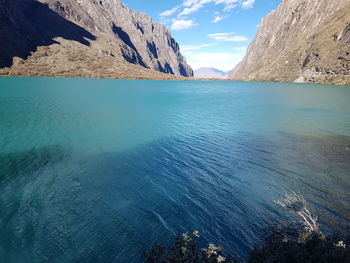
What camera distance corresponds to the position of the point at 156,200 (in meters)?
14.1

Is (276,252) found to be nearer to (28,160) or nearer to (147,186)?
(147,186)

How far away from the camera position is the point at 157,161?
20.8 meters

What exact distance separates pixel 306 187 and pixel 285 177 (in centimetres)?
181

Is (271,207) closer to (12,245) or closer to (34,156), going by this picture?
(12,245)

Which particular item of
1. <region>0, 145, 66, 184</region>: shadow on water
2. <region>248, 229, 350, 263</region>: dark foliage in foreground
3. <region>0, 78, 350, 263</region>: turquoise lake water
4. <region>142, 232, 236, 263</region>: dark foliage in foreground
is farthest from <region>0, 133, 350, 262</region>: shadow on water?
<region>248, 229, 350, 263</region>: dark foliage in foreground

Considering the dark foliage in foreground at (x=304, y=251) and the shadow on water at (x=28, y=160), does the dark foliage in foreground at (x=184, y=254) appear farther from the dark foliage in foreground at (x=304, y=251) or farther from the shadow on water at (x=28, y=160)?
the shadow on water at (x=28, y=160)

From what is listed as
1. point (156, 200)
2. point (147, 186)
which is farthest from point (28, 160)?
point (156, 200)

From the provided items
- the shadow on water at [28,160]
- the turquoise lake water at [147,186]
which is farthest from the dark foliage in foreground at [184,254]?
the shadow on water at [28,160]

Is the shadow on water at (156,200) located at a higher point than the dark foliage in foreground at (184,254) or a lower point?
lower

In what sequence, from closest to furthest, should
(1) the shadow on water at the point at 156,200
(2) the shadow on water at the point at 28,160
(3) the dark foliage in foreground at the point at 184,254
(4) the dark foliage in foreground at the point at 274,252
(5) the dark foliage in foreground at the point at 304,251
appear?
→ (5) the dark foliage in foreground at the point at 304,251 → (4) the dark foliage in foreground at the point at 274,252 → (3) the dark foliage in foreground at the point at 184,254 → (1) the shadow on water at the point at 156,200 → (2) the shadow on water at the point at 28,160

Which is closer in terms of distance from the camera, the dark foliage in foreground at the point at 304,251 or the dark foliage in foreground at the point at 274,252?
the dark foliage in foreground at the point at 304,251

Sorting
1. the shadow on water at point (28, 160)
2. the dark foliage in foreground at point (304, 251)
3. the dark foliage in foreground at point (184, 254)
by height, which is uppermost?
A: the dark foliage in foreground at point (304, 251)

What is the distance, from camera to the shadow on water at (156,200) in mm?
10312

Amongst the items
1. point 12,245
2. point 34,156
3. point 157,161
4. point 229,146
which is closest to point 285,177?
point 229,146
